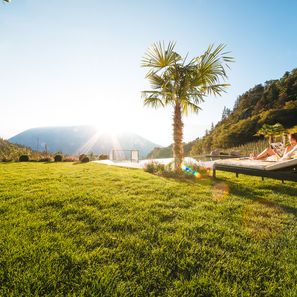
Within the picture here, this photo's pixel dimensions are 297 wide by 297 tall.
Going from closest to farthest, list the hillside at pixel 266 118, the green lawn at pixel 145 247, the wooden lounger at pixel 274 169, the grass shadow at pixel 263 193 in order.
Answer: the green lawn at pixel 145 247 → the grass shadow at pixel 263 193 → the wooden lounger at pixel 274 169 → the hillside at pixel 266 118

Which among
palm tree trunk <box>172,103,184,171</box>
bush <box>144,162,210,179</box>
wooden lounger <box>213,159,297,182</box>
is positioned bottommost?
bush <box>144,162,210,179</box>

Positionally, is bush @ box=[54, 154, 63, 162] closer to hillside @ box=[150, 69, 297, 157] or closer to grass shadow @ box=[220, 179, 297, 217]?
hillside @ box=[150, 69, 297, 157]

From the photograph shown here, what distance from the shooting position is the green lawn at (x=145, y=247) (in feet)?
5.62

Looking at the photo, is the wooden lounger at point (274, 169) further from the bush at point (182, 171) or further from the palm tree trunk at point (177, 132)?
the palm tree trunk at point (177, 132)

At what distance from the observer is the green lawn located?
171 centimetres

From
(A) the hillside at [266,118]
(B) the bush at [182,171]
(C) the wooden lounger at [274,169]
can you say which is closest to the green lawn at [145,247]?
(C) the wooden lounger at [274,169]

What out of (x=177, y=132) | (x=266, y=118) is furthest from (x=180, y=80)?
(x=266, y=118)

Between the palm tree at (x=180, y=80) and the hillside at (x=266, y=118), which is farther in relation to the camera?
the hillside at (x=266, y=118)

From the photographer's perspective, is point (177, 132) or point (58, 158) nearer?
point (177, 132)

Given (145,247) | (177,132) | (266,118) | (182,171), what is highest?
(266,118)

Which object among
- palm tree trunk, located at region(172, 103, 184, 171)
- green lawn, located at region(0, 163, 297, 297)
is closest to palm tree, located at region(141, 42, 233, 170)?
palm tree trunk, located at region(172, 103, 184, 171)

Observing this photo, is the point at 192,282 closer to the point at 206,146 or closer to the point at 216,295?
the point at 216,295

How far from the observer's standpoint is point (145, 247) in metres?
2.29

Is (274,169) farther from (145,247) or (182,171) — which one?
(145,247)
